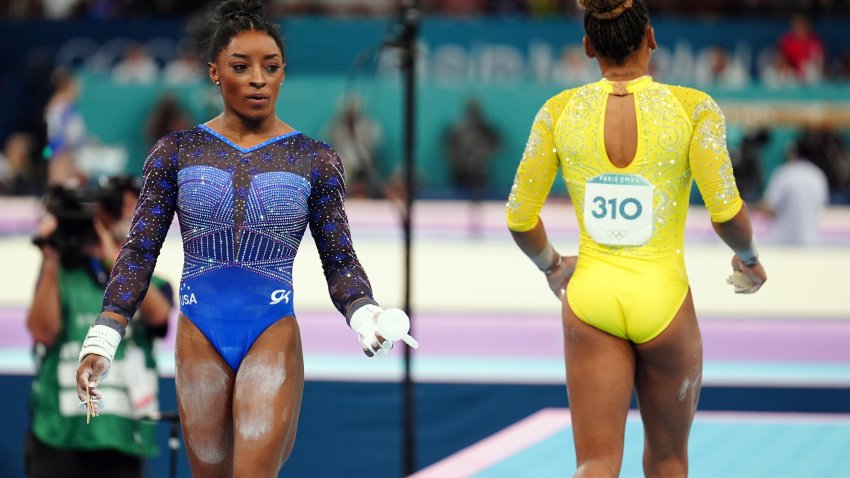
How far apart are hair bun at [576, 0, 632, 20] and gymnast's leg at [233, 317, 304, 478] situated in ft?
3.51

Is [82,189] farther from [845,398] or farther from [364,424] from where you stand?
[845,398]

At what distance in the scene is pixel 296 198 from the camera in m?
2.79

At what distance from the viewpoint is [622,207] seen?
304 centimetres

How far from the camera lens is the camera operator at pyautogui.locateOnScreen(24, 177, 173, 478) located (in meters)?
4.23

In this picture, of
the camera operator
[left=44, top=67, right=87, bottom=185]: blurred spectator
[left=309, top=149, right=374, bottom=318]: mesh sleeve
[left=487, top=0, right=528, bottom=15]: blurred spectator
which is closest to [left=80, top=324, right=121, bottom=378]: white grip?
[left=309, top=149, right=374, bottom=318]: mesh sleeve

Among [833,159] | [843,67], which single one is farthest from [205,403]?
[843,67]

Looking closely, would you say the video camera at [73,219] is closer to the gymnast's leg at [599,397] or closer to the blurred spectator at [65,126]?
the gymnast's leg at [599,397]

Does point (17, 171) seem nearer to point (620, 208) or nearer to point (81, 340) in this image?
point (81, 340)

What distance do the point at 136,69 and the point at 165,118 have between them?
1102mm

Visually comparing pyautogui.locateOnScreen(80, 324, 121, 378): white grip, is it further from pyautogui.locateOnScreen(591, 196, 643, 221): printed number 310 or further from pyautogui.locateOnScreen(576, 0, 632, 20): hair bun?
pyautogui.locateOnScreen(576, 0, 632, 20): hair bun

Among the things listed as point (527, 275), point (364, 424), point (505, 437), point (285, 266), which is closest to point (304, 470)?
point (364, 424)

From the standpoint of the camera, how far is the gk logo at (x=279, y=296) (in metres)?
2.79

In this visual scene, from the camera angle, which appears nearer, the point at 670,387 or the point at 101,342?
the point at 101,342

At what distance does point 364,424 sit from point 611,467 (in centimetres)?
355
